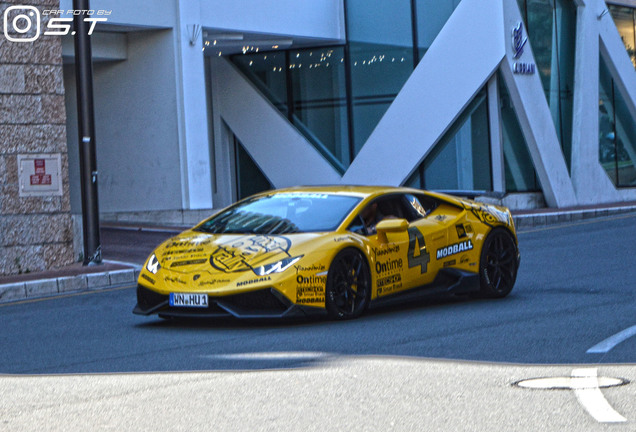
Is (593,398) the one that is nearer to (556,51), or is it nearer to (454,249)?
(454,249)

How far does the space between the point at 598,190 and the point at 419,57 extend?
7280 mm

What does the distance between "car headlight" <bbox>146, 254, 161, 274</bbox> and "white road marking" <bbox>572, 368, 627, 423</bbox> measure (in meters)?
4.08

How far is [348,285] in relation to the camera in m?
9.45

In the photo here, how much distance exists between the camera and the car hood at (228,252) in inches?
358

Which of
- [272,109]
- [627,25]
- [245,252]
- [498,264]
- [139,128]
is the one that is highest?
[627,25]

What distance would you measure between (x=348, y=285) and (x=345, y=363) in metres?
2.26

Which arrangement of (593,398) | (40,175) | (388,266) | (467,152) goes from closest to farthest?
(593,398) < (388,266) < (40,175) < (467,152)

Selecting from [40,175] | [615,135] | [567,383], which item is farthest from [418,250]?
[615,135]

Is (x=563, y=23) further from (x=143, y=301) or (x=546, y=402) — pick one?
(x=546, y=402)

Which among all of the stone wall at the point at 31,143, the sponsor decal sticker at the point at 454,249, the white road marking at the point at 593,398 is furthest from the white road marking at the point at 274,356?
the stone wall at the point at 31,143

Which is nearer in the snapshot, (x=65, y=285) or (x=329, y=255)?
(x=329, y=255)

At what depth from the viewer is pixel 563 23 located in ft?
99.9

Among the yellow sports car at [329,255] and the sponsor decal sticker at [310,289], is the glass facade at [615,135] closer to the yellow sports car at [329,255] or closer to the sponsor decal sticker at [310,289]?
the yellow sports car at [329,255]

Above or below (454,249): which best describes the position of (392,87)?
above
